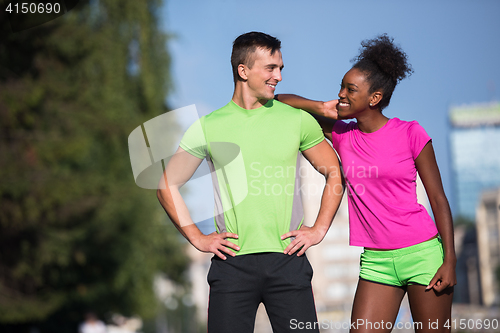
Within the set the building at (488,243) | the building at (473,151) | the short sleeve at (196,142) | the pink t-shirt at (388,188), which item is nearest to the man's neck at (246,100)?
the short sleeve at (196,142)

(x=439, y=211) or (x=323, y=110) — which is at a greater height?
(x=323, y=110)

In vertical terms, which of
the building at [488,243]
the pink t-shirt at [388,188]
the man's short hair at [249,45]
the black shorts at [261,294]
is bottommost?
the building at [488,243]

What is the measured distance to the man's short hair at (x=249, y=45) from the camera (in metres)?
3.28

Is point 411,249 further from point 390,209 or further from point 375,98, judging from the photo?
point 375,98

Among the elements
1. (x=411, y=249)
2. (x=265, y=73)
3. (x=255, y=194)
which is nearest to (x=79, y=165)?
(x=265, y=73)

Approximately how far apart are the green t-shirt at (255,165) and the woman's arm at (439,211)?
0.61 m

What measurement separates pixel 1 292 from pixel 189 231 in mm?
10530

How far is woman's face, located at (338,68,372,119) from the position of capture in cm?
328

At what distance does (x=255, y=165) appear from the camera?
3.12m

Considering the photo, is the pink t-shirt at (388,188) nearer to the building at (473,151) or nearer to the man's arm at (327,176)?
the man's arm at (327,176)

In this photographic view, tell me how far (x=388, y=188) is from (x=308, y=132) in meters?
0.56

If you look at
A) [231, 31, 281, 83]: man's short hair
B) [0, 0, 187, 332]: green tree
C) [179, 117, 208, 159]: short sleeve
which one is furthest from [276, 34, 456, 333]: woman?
[0, 0, 187, 332]: green tree

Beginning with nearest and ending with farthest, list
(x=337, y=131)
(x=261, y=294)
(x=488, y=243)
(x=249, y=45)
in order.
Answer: (x=261, y=294) → (x=249, y=45) → (x=337, y=131) → (x=488, y=243)

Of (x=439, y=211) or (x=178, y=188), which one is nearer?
(x=439, y=211)
